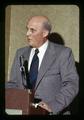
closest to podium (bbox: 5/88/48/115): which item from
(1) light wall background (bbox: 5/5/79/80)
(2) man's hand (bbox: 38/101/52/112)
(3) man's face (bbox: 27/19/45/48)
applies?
(2) man's hand (bbox: 38/101/52/112)

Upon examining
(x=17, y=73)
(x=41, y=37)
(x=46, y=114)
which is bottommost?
(x=46, y=114)

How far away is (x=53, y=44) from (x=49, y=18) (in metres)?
0.15

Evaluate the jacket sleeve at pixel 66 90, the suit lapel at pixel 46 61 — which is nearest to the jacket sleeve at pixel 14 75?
the suit lapel at pixel 46 61

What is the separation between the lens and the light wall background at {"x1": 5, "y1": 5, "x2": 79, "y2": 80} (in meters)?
2.82

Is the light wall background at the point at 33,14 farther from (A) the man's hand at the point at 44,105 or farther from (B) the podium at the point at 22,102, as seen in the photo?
(A) the man's hand at the point at 44,105

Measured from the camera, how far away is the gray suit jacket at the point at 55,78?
8.98 ft

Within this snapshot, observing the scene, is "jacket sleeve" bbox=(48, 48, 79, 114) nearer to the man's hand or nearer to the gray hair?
the man's hand

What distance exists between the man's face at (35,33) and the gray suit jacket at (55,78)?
0.05 meters

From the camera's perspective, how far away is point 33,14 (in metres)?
2.86

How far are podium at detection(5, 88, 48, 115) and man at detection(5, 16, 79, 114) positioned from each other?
43mm

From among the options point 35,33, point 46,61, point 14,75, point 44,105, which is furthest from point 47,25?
point 44,105
